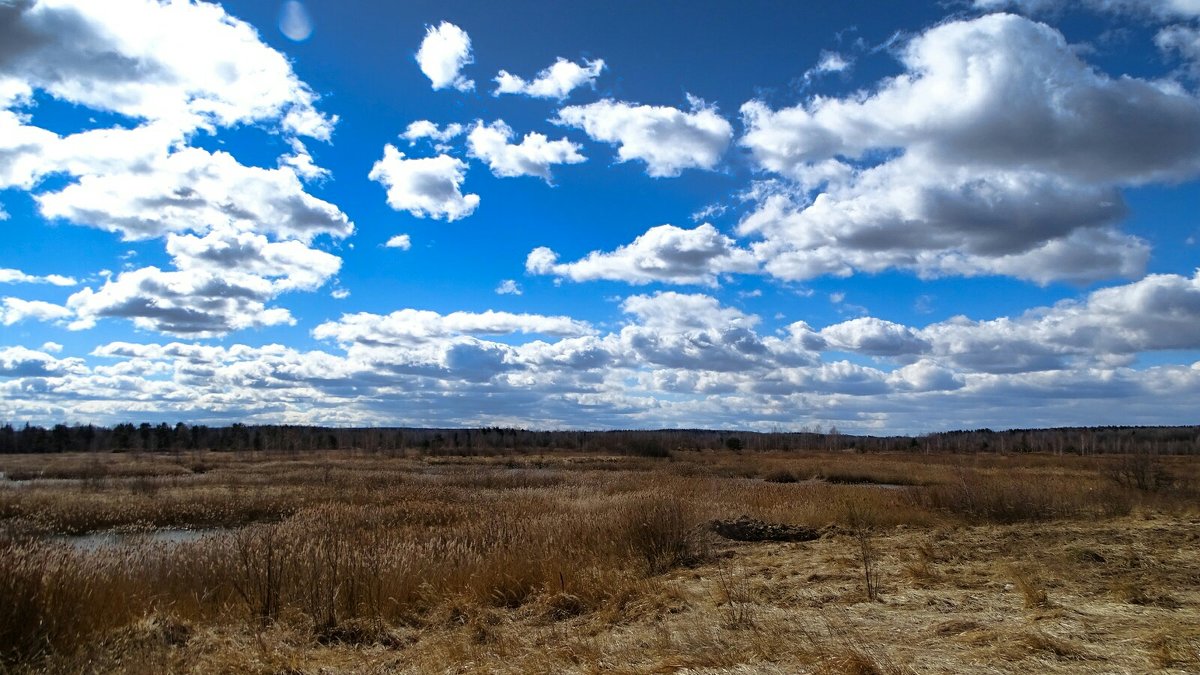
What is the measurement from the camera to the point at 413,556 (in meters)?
13.4

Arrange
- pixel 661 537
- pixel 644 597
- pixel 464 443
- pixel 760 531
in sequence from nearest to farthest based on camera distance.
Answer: pixel 644 597 → pixel 661 537 → pixel 760 531 → pixel 464 443

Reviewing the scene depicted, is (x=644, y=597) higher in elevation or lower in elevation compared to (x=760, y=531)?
higher

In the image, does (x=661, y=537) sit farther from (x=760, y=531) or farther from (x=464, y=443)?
(x=464, y=443)

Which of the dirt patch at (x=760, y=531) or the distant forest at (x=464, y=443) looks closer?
the dirt patch at (x=760, y=531)

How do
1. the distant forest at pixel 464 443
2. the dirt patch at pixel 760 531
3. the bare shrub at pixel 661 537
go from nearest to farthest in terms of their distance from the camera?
the bare shrub at pixel 661 537
the dirt patch at pixel 760 531
the distant forest at pixel 464 443

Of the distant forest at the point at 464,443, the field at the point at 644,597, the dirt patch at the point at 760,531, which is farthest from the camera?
the distant forest at the point at 464,443

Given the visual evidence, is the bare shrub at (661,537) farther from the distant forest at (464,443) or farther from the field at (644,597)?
the distant forest at (464,443)

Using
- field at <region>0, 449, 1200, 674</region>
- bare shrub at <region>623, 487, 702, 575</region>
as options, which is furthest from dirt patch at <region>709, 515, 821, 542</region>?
bare shrub at <region>623, 487, 702, 575</region>

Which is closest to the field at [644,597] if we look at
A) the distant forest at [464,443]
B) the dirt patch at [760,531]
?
the dirt patch at [760,531]

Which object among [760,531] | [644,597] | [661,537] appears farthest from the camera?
[760,531]

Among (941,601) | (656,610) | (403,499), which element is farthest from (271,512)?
(941,601)

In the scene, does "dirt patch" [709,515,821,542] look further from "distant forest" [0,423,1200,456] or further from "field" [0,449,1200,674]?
"distant forest" [0,423,1200,456]

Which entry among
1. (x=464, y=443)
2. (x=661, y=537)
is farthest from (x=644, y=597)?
(x=464, y=443)

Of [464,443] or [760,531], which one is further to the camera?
[464,443]
